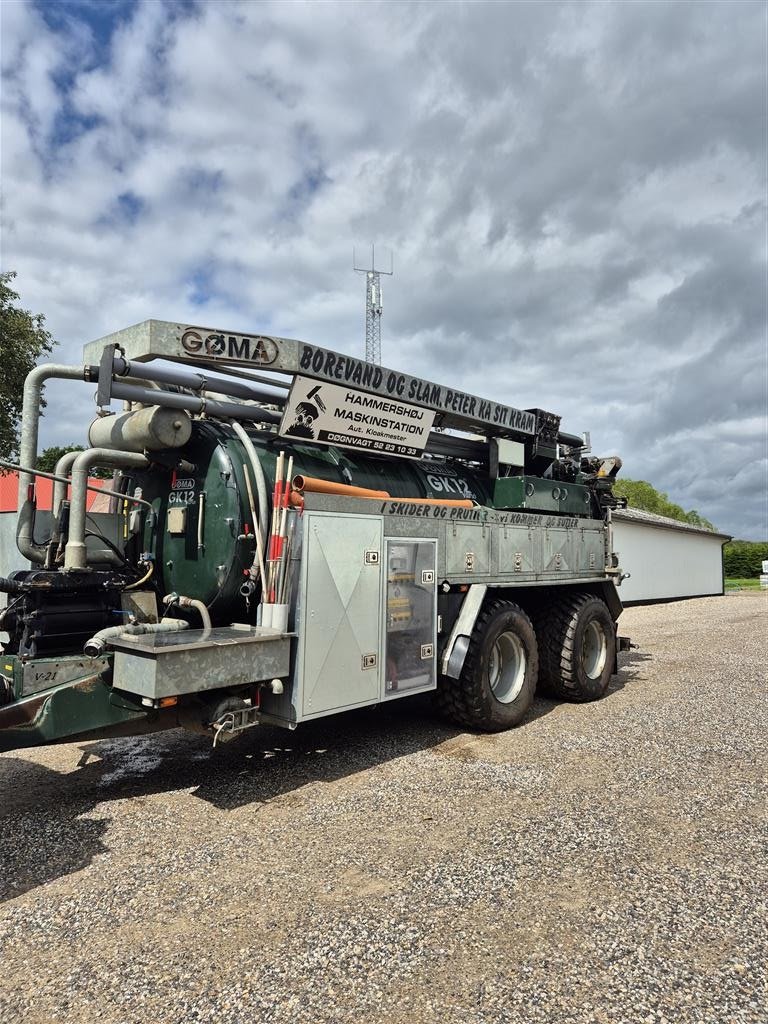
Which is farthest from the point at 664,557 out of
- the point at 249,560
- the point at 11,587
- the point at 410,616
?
the point at 11,587

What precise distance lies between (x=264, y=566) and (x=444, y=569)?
1.84 m

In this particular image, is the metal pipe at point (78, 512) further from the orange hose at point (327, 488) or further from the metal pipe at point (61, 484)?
the orange hose at point (327, 488)

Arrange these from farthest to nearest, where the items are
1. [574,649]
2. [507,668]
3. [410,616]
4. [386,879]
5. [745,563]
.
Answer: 1. [745,563]
2. [574,649]
3. [507,668]
4. [410,616]
5. [386,879]

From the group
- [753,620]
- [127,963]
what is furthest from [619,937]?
[753,620]

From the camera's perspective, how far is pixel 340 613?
16.7ft

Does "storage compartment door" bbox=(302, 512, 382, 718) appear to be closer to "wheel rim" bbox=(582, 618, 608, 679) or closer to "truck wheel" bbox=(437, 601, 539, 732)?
"truck wheel" bbox=(437, 601, 539, 732)

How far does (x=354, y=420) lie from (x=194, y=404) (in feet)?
4.71

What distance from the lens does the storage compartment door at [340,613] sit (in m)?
4.90

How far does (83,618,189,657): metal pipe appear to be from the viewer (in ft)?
14.4

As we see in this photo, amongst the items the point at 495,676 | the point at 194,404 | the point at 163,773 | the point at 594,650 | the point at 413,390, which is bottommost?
the point at 163,773

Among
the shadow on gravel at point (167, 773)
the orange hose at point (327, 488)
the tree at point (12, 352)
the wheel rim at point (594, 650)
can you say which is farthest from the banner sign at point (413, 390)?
the tree at point (12, 352)

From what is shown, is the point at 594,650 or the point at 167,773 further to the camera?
the point at 594,650

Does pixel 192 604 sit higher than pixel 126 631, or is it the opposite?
pixel 192 604

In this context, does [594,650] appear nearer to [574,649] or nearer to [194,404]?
[574,649]
